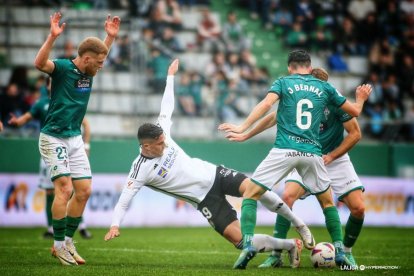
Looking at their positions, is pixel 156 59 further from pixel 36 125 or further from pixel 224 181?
pixel 224 181

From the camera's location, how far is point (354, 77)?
25188mm

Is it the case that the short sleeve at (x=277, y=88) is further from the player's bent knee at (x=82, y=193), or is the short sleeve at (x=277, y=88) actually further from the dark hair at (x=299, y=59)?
the player's bent knee at (x=82, y=193)

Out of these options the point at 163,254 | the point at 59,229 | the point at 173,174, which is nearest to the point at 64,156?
the point at 59,229

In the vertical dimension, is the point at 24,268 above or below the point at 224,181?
below

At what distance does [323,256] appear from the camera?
35.3ft

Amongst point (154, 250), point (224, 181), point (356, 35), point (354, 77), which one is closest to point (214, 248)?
point (154, 250)

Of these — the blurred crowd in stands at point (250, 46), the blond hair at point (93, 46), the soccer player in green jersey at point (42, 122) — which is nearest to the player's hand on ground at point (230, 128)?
the blond hair at point (93, 46)

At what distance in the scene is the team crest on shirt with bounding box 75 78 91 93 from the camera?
35.9ft

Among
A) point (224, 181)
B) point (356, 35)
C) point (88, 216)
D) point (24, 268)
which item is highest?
point (356, 35)

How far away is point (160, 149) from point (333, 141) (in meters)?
2.43

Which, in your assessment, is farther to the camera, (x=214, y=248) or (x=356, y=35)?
(x=356, y=35)

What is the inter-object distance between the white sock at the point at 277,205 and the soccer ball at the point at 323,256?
463mm

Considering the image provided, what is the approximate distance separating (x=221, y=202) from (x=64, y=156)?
209 cm

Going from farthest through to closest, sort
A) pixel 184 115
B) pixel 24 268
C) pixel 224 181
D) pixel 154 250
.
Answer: pixel 184 115 → pixel 154 250 → pixel 224 181 → pixel 24 268
